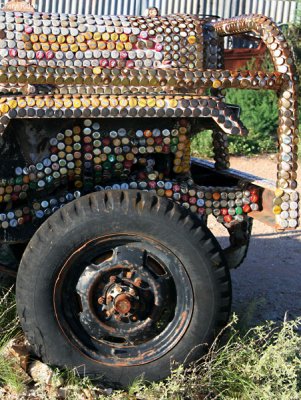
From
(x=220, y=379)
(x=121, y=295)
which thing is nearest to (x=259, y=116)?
(x=220, y=379)

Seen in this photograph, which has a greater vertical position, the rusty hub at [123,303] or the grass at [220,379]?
the rusty hub at [123,303]

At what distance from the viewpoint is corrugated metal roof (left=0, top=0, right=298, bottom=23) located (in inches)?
573

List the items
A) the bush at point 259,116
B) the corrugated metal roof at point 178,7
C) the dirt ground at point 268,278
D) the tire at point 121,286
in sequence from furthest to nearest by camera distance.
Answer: the corrugated metal roof at point 178,7 → the bush at point 259,116 → the dirt ground at point 268,278 → the tire at point 121,286

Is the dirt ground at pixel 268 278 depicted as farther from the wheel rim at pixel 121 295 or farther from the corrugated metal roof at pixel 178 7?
the corrugated metal roof at pixel 178 7

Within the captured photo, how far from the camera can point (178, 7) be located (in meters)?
15.0

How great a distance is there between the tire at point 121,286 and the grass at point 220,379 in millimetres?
63

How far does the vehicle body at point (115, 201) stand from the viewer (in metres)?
3.14

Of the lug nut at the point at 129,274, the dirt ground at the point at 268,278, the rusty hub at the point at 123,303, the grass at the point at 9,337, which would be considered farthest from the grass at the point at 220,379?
the dirt ground at the point at 268,278

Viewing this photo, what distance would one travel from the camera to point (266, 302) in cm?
501

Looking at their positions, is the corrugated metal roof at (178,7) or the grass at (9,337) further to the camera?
the corrugated metal roof at (178,7)

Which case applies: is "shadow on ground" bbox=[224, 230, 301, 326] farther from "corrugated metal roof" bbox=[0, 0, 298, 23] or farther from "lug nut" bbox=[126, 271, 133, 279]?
"corrugated metal roof" bbox=[0, 0, 298, 23]

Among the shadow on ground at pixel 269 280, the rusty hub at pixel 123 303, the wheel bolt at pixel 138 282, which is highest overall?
the wheel bolt at pixel 138 282

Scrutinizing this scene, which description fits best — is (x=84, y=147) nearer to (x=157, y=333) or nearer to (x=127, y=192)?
(x=127, y=192)

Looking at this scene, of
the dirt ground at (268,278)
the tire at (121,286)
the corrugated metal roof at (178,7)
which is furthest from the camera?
the corrugated metal roof at (178,7)
